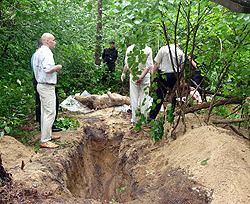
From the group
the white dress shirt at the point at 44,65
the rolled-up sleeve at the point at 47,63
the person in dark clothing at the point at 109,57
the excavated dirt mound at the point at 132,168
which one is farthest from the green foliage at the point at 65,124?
the person in dark clothing at the point at 109,57

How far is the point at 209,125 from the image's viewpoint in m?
3.91

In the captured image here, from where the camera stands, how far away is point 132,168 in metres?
4.00

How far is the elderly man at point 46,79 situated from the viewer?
404cm

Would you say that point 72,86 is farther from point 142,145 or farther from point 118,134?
point 142,145

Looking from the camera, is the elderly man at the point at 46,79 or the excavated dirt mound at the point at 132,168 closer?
the excavated dirt mound at the point at 132,168

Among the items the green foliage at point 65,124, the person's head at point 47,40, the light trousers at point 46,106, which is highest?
the person's head at point 47,40

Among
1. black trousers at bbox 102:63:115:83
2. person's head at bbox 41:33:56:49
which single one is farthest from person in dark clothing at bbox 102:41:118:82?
person's head at bbox 41:33:56:49

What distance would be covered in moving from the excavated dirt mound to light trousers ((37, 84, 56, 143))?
354 mm

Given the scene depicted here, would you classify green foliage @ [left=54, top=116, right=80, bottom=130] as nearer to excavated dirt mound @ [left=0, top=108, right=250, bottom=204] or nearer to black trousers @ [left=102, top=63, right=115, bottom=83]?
excavated dirt mound @ [left=0, top=108, right=250, bottom=204]

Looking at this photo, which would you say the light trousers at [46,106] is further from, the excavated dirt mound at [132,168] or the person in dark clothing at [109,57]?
the person in dark clothing at [109,57]

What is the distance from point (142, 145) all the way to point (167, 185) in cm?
158

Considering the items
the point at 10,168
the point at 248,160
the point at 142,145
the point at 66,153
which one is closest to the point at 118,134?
the point at 142,145

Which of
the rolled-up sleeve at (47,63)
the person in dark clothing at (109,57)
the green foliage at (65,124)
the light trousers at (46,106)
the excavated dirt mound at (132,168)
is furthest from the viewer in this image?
the person in dark clothing at (109,57)

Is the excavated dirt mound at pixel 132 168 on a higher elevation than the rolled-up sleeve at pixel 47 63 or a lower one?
lower
